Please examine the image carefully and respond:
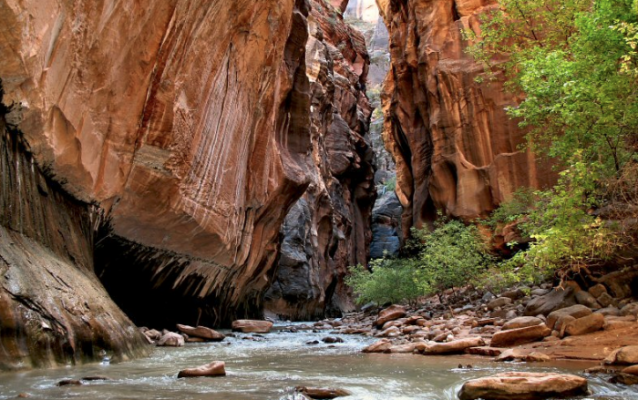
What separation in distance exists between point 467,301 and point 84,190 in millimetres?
15345

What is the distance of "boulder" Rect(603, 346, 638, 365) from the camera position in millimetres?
6201

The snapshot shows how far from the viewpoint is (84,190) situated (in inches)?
375

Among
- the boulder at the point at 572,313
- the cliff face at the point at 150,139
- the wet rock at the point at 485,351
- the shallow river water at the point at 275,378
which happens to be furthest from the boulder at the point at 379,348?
the cliff face at the point at 150,139

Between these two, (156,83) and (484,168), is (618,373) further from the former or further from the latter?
(484,168)

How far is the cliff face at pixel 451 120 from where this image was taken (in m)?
26.7

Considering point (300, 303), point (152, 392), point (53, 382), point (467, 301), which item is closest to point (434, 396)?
point (152, 392)

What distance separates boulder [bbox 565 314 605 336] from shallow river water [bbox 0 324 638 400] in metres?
1.87

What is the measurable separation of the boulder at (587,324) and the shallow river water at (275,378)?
6.15ft

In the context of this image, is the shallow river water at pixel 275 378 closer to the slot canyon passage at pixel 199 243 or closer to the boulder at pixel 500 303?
the slot canyon passage at pixel 199 243

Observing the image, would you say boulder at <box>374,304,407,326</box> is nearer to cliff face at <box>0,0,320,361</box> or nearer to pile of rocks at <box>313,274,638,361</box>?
pile of rocks at <box>313,274,638,361</box>

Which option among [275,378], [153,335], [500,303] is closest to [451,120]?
[500,303]

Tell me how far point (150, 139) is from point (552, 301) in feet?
33.2

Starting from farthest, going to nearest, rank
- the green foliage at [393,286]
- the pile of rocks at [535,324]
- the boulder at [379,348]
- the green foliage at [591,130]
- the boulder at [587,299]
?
1. the green foliage at [393,286]
2. the boulder at [379,348]
3. the boulder at [587,299]
4. the green foliage at [591,130]
5. the pile of rocks at [535,324]

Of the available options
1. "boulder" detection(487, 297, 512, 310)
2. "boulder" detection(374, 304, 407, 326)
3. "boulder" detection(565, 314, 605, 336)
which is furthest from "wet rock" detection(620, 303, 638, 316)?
"boulder" detection(374, 304, 407, 326)
